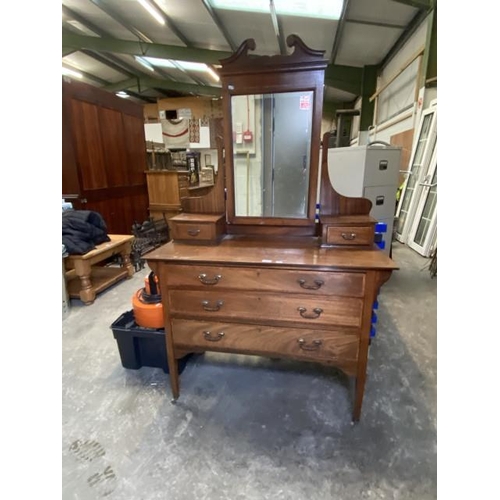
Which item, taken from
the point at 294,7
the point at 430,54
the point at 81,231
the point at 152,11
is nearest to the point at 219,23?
the point at 152,11

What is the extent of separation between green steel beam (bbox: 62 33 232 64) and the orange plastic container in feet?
15.6

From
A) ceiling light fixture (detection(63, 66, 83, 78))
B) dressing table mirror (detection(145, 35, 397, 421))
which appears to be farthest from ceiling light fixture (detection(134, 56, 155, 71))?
dressing table mirror (detection(145, 35, 397, 421))

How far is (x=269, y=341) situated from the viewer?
1.26m

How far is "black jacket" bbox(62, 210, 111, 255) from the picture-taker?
241cm

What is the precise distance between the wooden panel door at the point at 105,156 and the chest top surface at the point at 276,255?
250 centimetres

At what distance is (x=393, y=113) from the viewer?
15.9 feet

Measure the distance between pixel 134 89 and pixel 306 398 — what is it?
28.4 ft

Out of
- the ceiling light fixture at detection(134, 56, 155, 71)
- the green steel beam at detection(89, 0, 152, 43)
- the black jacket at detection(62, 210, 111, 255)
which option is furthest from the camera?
the ceiling light fixture at detection(134, 56, 155, 71)

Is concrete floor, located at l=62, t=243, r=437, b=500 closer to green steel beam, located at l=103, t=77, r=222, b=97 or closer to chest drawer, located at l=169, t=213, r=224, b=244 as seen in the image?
chest drawer, located at l=169, t=213, r=224, b=244

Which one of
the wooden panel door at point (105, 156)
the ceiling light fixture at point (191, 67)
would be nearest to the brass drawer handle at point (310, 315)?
the wooden panel door at point (105, 156)

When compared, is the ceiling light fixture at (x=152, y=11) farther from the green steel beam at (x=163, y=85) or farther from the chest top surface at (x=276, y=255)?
the chest top surface at (x=276, y=255)

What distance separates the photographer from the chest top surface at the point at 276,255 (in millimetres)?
1101
